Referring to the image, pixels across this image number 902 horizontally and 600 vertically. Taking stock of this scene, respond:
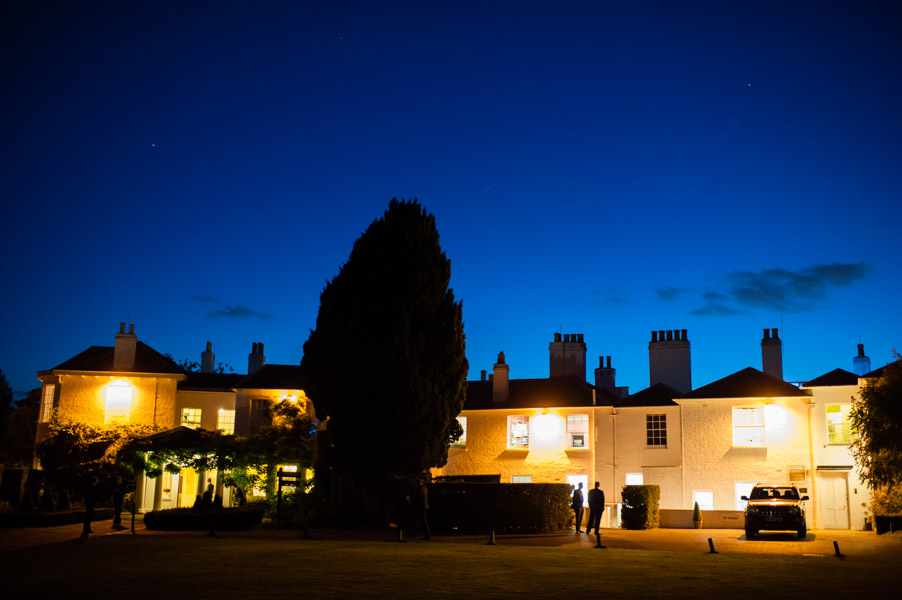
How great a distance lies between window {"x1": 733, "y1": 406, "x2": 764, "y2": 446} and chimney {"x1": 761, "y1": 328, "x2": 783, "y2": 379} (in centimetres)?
369

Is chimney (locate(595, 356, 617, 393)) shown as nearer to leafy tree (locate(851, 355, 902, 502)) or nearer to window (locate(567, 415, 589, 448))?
window (locate(567, 415, 589, 448))

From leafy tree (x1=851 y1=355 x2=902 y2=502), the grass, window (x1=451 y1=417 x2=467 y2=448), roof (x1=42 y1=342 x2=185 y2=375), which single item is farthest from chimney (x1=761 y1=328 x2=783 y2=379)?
roof (x1=42 y1=342 x2=185 y2=375)

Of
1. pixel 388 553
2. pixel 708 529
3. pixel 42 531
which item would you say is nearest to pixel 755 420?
pixel 708 529

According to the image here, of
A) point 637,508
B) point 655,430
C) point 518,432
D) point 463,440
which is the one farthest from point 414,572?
point 463,440

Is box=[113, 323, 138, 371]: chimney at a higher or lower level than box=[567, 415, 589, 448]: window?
higher

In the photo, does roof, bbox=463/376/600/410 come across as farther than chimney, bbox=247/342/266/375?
No

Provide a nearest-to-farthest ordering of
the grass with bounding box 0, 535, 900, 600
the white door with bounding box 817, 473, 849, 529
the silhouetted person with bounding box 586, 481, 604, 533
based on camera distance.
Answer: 1. the grass with bounding box 0, 535, 900, 600
2. the silhouetted person with bounding box 586, 481, 604, 533
3. the white door with bounding box 817, 473, 849, 529

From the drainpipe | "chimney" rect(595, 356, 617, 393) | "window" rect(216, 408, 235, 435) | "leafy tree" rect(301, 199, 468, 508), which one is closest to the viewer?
"leafy tree" rect(301, 199, 468, 508)

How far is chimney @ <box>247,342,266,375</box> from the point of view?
49.7 meters

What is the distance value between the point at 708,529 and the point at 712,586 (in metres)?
19.7

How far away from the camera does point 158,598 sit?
495 inches

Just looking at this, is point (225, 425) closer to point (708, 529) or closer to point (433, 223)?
point (433, 223)

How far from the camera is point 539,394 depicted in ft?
136

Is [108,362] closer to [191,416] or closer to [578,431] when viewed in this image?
[191,416]
